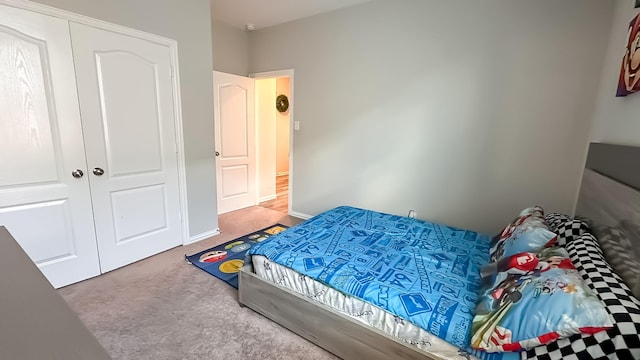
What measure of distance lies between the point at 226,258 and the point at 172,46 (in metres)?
Result: 2.13

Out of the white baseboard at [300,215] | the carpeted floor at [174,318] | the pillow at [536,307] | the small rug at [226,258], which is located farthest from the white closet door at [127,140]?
the pillow at [536,307]

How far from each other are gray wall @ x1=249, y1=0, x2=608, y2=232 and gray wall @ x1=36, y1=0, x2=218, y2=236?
121 cm

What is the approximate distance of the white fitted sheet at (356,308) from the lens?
4.24 ft

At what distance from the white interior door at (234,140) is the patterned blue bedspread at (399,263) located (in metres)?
2.04

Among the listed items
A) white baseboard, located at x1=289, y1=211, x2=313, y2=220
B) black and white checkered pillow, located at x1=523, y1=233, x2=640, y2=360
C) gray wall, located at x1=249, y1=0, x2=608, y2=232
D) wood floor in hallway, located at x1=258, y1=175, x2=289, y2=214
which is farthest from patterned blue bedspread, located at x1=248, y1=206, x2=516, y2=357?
wood floor in hallway, located at x1=258, y1=175, x2=289, y2=214

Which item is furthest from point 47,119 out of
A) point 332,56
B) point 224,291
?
point 332,56

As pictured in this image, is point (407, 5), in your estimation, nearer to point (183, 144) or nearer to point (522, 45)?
point (522, 45)

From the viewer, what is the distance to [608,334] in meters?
0.86

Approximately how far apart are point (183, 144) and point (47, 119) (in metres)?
1.03

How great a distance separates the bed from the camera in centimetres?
128

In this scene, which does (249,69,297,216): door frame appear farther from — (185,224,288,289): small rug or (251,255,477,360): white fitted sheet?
(251,255,477,360): white fitted sheet

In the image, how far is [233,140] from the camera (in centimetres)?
402

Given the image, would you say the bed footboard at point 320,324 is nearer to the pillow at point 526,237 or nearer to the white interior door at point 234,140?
the pillow at point 526,237

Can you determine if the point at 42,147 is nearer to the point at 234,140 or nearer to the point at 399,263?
the point at 234,140
